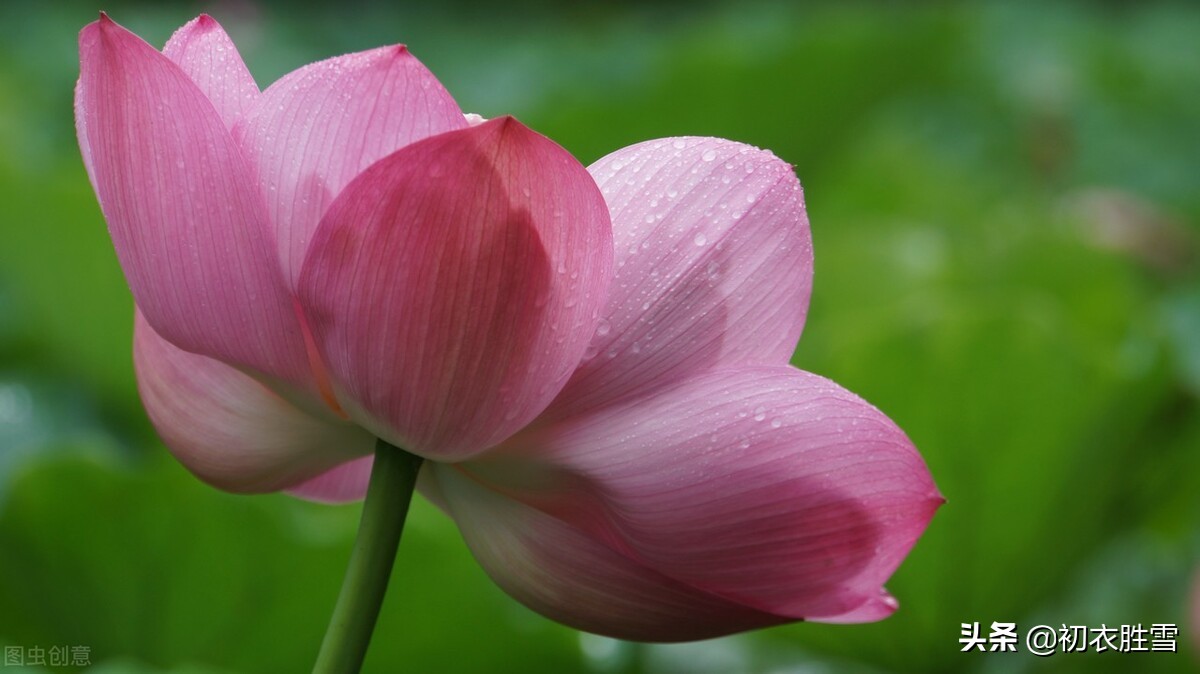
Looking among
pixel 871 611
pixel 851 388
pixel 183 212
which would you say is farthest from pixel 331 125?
pixel 851 388

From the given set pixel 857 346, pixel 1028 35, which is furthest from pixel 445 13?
pixel 857 346

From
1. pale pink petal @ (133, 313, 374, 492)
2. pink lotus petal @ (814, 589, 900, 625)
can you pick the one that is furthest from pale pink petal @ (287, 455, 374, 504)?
pink lotus petal @ (814, 589, 900, 625)

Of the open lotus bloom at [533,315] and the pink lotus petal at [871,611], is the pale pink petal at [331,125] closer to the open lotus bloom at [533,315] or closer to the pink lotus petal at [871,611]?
the open lotus bloom at [533,315]

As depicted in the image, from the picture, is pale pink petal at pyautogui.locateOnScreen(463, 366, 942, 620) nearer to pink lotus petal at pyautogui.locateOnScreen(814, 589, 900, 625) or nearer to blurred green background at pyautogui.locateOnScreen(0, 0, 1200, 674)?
pink lotus petal at pyautogui.locateOnScreen(814, 589, 900, 625)

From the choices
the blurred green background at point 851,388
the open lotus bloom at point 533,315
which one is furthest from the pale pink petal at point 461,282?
the blurred green background at point 851,388

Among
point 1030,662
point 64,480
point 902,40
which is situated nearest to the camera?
point 64,480

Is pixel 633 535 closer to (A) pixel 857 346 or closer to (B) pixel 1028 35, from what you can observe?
(A) pixel 857 346
